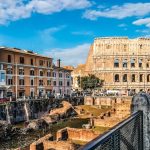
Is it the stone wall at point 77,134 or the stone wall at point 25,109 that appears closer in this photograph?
the stone wall at point 77,134

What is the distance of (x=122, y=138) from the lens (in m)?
6.34

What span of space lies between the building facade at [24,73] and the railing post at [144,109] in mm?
58965

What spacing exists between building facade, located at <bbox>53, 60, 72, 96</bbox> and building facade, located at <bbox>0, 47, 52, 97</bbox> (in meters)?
2.98

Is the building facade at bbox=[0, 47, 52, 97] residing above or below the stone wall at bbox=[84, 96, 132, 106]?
above

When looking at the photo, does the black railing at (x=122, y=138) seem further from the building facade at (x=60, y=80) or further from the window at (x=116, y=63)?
the window at (x=116, y=63)

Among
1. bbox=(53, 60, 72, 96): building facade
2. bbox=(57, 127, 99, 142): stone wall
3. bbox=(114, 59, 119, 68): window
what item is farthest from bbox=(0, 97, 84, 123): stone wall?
bbox=(114, 59, 119, 68): window

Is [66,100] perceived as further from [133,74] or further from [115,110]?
[133,74]

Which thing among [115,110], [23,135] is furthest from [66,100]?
[23,135]

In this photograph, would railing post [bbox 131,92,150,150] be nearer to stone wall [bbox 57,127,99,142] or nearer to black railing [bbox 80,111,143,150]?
black railing [bbox 80,111,143,150]

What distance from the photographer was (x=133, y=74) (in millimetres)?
113812

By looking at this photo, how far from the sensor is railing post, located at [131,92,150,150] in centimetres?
927

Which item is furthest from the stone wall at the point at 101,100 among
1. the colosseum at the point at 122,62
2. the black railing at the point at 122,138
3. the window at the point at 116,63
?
the black railing at the point at 122,138

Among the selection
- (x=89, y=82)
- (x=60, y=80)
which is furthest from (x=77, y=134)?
(x=89, y=82)

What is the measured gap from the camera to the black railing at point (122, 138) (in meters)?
4.59
